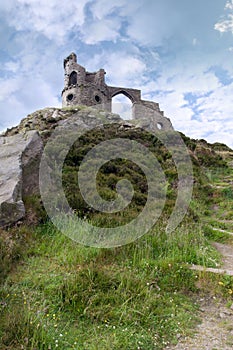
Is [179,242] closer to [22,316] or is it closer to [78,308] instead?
[78,308]

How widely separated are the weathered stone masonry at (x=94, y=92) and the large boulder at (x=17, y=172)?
21775 mm

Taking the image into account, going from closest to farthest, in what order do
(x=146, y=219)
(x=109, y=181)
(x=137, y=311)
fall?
(x=137, y=311) → (x=146, y=219) → (x=109, y=181)

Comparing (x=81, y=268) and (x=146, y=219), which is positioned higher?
(x=146, y=219)

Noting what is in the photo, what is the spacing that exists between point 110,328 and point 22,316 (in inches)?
36.5

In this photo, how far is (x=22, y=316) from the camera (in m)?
2.88

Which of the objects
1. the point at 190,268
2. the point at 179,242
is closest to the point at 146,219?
the point at 179,242

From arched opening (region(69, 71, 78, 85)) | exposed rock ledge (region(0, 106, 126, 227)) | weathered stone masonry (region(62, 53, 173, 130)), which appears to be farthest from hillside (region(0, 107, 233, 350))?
arched opening (region(69, 71, 78, 85))

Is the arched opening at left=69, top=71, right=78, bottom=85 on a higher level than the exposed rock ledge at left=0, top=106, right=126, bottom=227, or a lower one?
higher

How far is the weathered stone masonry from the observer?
29.8 m

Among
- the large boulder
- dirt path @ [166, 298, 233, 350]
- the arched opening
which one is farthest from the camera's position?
the arched opening

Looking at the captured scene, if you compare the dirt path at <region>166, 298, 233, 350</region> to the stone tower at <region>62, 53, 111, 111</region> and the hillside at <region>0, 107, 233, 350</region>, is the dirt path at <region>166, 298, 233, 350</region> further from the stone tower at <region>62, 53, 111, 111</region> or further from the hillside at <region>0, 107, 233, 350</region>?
the stone tower at <region>62, 53, 111, 111</region>

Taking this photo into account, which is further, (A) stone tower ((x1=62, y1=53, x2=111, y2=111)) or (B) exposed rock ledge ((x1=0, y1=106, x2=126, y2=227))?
(A) stone tower ((x1=62, y1=53, x2=111, y2=111))

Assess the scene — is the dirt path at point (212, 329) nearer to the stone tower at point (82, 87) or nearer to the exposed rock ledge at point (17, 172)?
the exposed rock ledge at point (17, 172)

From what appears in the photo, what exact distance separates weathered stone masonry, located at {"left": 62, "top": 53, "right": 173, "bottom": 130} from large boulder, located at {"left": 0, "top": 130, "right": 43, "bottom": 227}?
71.4 feet
